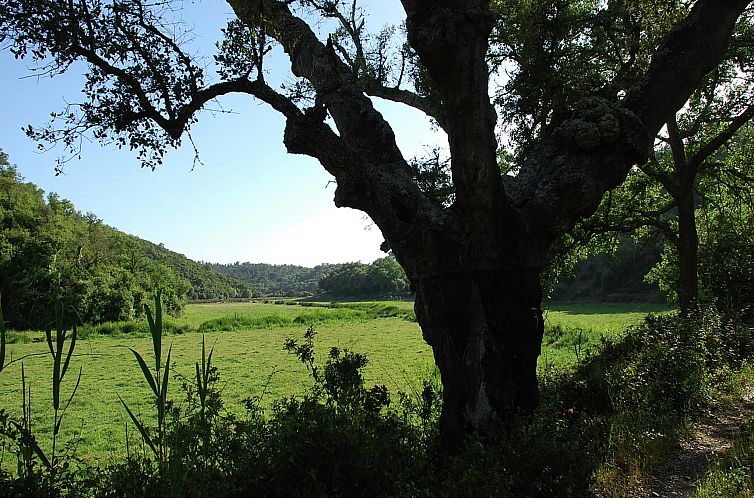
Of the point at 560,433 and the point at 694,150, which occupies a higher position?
the point at 694,150

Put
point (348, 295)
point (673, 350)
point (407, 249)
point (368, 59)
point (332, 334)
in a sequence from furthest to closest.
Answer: point (348, 295) → point (332, 334) → point (368, 59) → point (673, 350) → point (407, 249)

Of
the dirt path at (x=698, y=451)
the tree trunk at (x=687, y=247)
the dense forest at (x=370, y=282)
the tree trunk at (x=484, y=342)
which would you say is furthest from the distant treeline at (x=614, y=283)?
the dense forest at (x=370, y=282)

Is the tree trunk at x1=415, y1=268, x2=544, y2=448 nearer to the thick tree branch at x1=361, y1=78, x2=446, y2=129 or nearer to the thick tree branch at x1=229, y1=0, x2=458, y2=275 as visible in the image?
the thick tree branch at x1=229, y1=0, x2=458, y2=275

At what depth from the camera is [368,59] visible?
30.8 ft

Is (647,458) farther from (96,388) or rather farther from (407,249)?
(96,388)

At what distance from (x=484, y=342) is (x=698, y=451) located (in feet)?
7.29

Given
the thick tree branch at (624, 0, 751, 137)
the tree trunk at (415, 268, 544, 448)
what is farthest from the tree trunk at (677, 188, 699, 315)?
the tree trunk at (415, 268, 544, 448)

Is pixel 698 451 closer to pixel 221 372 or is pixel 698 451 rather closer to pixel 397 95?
pixel 397 95

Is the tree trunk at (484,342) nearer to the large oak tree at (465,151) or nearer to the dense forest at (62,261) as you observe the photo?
the large oak tree at (465,151)

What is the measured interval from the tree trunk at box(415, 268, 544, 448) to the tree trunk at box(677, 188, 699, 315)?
812 centimetres

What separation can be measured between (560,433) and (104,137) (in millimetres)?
6468

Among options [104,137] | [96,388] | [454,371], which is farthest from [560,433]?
[96,388]

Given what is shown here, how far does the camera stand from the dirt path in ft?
12.2

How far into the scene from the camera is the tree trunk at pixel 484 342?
4.82 meters
